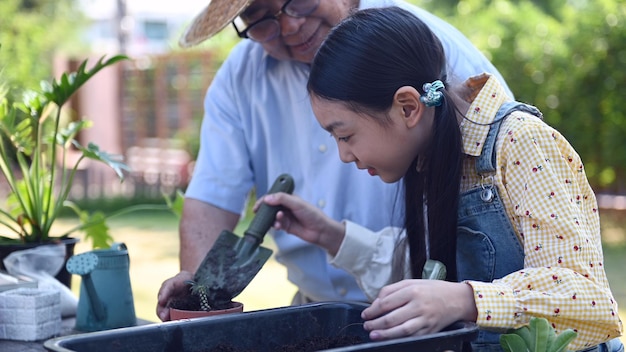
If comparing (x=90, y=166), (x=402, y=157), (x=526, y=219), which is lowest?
(x=526, y=219)

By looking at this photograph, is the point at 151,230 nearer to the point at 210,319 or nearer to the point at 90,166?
the point at 90,166

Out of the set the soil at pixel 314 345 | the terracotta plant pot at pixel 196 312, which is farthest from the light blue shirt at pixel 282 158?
the soil at pixel 314 345

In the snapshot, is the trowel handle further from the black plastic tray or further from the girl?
the black plastic tray

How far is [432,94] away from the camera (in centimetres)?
152

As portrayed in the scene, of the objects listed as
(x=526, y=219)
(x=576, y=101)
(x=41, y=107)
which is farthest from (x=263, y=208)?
(x=576, y=101)

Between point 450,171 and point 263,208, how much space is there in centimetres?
47

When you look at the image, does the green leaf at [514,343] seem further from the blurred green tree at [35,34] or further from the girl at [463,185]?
the blurred green tree at [35,34]

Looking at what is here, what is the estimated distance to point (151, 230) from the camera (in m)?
9.21

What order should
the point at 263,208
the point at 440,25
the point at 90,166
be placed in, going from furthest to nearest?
the point at 90,166
the point at 440,25
the point at 263,208

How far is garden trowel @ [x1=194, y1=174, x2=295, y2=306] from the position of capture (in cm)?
179

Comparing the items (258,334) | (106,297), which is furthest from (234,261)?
(258,334)

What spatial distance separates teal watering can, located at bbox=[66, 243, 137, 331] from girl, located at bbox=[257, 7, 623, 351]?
2.23 feet

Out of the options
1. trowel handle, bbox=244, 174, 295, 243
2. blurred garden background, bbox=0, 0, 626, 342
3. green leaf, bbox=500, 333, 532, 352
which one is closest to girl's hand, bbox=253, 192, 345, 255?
trowel handle, bbox=244, 174, 295, 243

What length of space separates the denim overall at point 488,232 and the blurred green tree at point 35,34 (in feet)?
27.5
